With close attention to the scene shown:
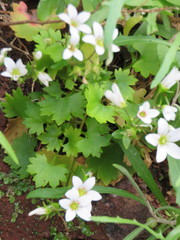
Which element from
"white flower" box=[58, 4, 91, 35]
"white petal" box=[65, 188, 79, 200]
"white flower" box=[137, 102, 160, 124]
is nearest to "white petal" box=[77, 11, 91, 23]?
"white flower" box=[58, 4, 91, 35]

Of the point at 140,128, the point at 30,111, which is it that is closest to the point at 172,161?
the point at 140,128

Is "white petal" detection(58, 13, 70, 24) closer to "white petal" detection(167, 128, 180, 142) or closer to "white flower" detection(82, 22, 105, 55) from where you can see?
"white flower" detection(82, 22, 105, 55)

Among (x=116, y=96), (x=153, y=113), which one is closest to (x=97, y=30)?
(x=116, y=96)

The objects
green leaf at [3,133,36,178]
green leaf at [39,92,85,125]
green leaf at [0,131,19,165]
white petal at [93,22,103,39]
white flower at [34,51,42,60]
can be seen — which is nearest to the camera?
green leaf at [0,131,19,165]

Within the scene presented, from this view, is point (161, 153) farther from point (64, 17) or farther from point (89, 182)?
point (64, 17)

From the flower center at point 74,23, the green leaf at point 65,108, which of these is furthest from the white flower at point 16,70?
the flower center at point 74,23
